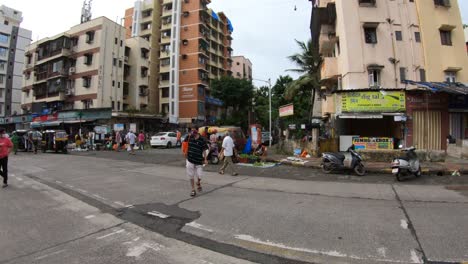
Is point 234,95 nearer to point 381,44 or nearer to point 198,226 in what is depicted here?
point 381,44

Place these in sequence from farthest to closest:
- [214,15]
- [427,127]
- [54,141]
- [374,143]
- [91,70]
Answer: [214,15] → [91,70] → [54,141] → [427,127] → [374,143]

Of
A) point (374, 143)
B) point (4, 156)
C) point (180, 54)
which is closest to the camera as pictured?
point (4, 156)

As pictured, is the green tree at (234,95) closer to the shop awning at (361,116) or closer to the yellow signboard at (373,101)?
the yellow signboard at (373,101)

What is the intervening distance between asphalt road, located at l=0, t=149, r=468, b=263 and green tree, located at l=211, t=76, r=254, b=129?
41308 millimetres

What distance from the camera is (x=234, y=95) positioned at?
5028cm

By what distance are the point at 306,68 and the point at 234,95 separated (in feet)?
76.0

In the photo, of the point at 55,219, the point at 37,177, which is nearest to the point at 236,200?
the point at 55,219

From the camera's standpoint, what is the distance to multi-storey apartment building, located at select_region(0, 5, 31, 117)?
197 ft

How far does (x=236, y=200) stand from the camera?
24.1ft

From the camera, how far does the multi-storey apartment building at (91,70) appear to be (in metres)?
41.6

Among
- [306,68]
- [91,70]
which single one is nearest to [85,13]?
[91,70]

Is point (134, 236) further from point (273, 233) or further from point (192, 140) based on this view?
point (192, 140)

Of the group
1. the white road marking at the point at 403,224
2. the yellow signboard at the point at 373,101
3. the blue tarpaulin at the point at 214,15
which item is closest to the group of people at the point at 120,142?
the yellow signboard at the point at 373,101

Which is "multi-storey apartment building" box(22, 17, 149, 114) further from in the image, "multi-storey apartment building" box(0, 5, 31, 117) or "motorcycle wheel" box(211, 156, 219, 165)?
"motorcycle wheel" box(211, 156, 219, 165)
